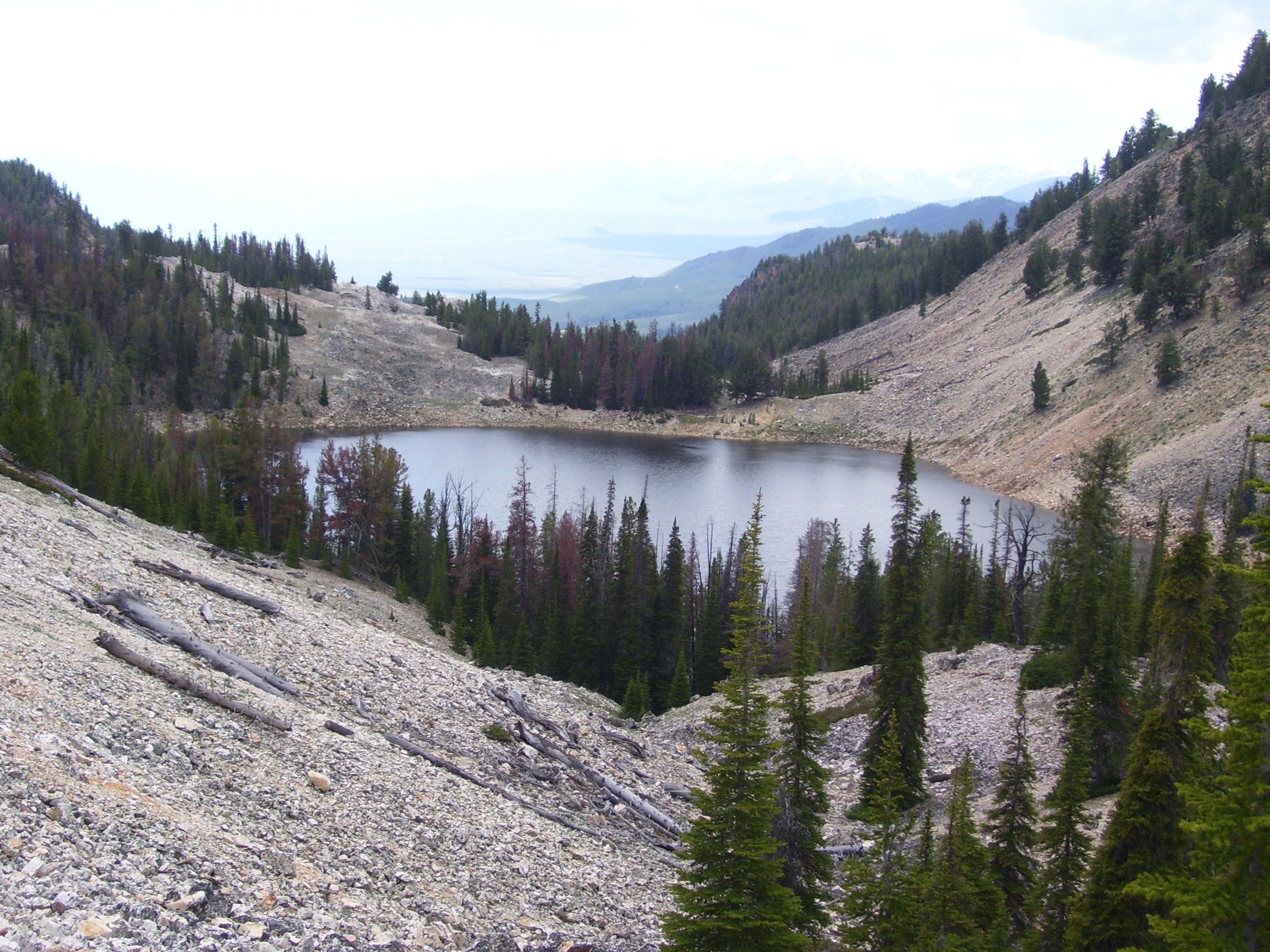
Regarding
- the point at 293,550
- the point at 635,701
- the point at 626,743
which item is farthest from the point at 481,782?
the point at 293,550

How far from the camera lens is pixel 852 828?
2780cm

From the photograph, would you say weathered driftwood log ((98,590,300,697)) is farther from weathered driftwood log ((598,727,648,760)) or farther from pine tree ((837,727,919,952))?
pine tree ((837,727,919,952))

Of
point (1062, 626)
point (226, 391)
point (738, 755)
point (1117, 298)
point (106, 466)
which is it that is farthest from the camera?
point (226, 391)

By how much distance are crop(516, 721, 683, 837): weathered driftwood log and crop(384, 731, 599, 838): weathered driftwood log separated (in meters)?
2.68

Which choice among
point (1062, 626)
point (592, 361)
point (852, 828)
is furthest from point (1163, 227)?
point (852, 828)

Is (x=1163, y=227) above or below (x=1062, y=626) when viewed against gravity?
above

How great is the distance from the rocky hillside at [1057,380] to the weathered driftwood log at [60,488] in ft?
268

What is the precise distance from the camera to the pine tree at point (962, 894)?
14750 mm

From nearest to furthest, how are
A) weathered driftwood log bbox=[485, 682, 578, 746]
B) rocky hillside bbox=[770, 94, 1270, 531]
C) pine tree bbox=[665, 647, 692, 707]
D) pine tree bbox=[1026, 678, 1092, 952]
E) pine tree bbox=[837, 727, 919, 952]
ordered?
pine tree bbox=[837, 727, 919, 952] < pine tree bbox=[1026, 678, 1092, 952] < weathered driftwood log bbox=[485, 682, 578, 746] < pine tree bbox=[665, 647, 692, 707] < rocky hillside bbox=[770, 94, 1270, 531]

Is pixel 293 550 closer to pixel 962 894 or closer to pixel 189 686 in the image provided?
pixel 189 686

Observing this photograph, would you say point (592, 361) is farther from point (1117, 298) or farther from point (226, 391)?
point (1117, 298)

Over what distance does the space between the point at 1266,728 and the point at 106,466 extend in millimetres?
63329

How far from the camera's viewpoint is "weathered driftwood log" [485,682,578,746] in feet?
81.8

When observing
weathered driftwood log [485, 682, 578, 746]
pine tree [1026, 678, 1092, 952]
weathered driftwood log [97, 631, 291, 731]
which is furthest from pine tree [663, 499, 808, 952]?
weathered driftwood log [485, 682, 578, 746]
